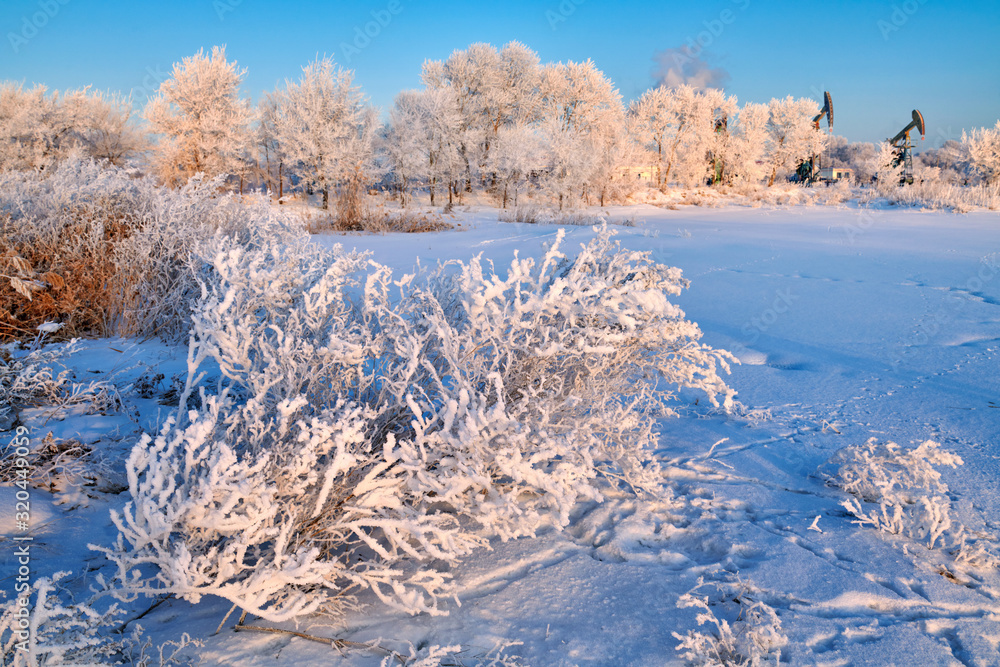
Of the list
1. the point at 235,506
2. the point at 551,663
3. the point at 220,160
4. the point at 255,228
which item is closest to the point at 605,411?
the point at 551,663

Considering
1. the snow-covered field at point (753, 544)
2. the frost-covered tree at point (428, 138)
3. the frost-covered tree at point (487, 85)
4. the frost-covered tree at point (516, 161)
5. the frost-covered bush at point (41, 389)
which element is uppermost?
the frost-covered tree at point (487, 85)

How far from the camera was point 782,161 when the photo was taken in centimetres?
3353

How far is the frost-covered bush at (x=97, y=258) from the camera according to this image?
137 inches

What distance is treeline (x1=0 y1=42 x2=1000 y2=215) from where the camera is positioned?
65.3 feet

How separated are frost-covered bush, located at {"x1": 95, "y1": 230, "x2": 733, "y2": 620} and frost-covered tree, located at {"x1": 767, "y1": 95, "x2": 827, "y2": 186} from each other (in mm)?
34283

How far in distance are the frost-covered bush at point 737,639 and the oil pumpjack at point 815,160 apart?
108ft

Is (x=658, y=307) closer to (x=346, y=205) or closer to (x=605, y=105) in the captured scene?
(x=346, y=205)

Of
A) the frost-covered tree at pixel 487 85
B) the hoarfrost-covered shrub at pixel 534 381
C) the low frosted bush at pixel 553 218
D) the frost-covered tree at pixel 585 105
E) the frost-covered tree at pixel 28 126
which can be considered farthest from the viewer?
the frost-covered tree at pixel 487 85

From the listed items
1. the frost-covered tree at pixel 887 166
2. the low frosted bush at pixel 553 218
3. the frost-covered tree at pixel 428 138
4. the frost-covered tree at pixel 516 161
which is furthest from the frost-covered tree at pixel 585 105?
the low frosted bush at pixel 553 218

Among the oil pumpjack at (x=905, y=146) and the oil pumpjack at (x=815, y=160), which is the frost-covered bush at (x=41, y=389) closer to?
the oil pumpjack at (x=905, y=146)

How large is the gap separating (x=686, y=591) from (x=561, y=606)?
15.1 inches

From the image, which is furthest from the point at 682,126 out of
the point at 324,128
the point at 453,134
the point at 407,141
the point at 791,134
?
the point at 324,128

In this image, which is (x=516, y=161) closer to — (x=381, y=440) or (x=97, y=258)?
(x=97, y=258)

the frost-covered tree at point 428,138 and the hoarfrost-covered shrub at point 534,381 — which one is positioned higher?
the frost-covered tree at point 428,138
